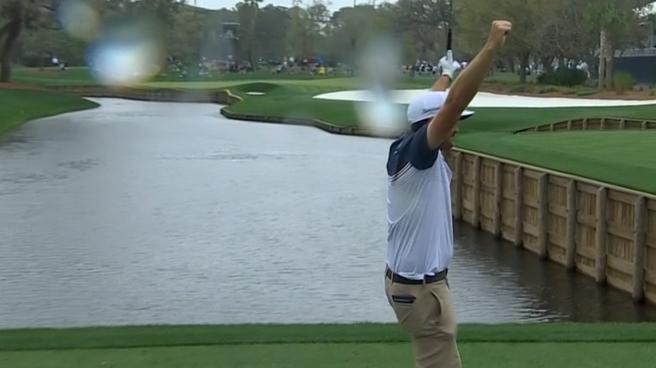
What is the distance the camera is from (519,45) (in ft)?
265

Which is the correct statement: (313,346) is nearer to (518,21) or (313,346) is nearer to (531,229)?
(531,229)

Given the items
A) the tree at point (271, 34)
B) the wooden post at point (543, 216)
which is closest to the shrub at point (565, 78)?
the tree at point (271, 34)

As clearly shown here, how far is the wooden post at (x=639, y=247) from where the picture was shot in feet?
44.7

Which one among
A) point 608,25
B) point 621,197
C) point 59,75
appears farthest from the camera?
point 59,75

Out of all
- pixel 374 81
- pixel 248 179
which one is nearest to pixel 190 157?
pixel 248 179

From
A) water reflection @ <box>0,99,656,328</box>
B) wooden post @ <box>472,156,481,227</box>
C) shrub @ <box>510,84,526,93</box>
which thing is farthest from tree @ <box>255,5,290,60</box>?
wooden post @ <box>472,156,481,227</box>

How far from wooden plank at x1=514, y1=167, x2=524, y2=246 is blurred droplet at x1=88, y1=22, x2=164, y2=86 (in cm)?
7280

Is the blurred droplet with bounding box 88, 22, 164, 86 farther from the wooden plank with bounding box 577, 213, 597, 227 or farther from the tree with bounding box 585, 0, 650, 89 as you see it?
the wooden plank with bounding box 577, 213, 597, 227

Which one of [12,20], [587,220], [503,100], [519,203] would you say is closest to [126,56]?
[12,20]

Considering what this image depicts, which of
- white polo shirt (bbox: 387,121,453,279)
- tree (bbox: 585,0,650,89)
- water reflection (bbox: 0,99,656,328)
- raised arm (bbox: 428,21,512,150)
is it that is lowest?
water reflection (bbox: 0,99,656,328)

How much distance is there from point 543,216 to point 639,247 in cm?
328

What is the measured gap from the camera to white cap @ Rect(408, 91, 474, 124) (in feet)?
17.4

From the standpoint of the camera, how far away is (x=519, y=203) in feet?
59.1

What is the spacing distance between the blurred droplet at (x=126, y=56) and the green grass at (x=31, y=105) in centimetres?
1940
